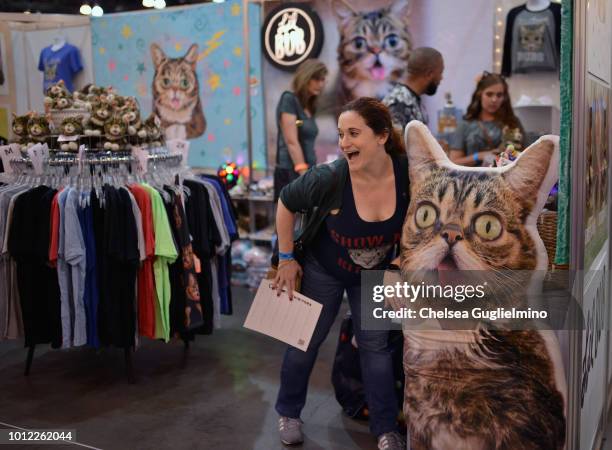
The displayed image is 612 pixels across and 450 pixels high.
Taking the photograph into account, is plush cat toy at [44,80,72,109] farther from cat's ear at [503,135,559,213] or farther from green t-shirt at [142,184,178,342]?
cat's ear at [503,135,559,213]

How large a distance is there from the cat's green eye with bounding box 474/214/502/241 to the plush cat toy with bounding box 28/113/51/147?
277 cm

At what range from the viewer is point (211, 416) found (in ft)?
11.4

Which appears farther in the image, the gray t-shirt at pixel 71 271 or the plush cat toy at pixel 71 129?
the plush cat toy at pixel 71 129

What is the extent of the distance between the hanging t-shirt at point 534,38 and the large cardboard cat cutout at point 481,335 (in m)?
2.74

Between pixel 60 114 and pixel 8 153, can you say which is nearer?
pixel 8 153

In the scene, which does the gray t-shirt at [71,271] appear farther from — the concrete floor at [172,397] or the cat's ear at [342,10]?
the cat's ear at [342,10]

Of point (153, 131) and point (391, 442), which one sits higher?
point (153, 131)

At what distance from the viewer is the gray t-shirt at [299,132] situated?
17.7 ft

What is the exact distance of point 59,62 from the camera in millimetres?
6809

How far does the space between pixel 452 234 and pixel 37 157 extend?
249cm

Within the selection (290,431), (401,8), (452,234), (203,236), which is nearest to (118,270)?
(203,236)

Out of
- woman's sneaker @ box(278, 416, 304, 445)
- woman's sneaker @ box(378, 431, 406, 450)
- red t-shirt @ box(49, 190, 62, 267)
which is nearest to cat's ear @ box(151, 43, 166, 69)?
red t-shirt @ box(49, 190, 62, 267)

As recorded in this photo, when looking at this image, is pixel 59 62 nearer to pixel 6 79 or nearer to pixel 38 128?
pixel 6 79

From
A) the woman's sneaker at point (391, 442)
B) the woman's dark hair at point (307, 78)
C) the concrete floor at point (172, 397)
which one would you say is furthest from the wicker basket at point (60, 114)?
the woman's sneaker at point (391, 442)
